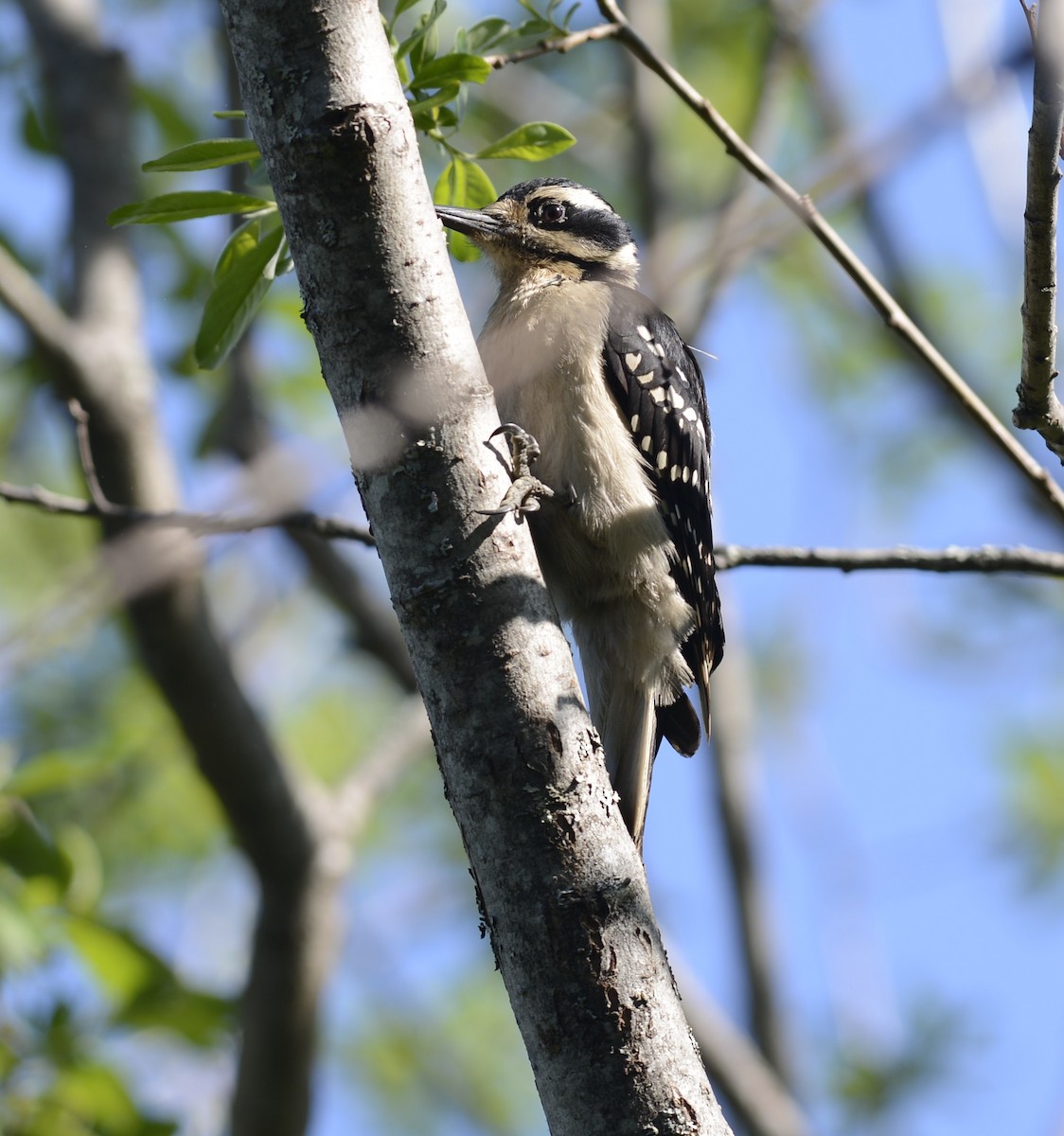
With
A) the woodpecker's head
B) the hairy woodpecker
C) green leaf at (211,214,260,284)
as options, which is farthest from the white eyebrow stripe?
green leaf at (211,214,260,284)

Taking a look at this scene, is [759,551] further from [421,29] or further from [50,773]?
[50,773]

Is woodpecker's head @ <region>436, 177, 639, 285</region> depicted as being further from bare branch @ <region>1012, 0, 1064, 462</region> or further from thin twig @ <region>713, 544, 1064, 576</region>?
bare branch @ <region>1012, 0, 1064, 462</region>

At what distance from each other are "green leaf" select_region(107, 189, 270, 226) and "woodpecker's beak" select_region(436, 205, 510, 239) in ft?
2.37

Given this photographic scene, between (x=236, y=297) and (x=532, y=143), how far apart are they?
0.81m

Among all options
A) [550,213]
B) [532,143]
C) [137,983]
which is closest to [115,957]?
[137,983]

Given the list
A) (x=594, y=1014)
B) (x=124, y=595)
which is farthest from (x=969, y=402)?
(x=124, y=595)

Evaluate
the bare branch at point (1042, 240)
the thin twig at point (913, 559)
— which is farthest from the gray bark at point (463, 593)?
the thin twig at point (913, 559)

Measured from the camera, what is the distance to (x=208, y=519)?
334 cm

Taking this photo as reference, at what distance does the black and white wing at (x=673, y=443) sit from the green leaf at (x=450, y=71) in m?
1.29

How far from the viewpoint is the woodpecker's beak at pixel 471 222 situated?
3707mm

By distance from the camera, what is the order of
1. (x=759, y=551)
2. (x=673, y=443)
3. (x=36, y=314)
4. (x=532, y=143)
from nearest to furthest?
(x=532, y=143) < (x=759, y=551) < (x=673, y=443) < (x=36, y=314)

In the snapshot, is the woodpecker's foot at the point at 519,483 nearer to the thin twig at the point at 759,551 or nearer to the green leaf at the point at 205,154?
the thin twig at the point at 759,551

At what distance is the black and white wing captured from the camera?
4012mm

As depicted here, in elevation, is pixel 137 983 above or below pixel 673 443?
below
